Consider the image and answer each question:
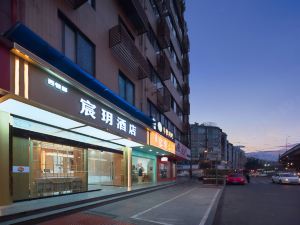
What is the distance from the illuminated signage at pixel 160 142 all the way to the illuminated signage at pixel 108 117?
461 centimetres

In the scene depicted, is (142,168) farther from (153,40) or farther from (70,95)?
(70,95)

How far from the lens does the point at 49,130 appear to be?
14.6m

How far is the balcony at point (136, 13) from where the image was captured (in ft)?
72.3

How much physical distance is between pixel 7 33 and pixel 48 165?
24.1ft

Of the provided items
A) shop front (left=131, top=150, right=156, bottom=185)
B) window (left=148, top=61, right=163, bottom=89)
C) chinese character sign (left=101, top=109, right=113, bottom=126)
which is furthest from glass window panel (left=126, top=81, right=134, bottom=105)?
chinese character sign (left=101, top=109, right=113, bottom=126)

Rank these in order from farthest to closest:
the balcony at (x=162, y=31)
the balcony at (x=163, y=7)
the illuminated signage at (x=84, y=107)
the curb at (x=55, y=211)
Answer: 1. the balcony at (x=163, y=7)
2. the balcony at (x=162, y=31)
3. the illuminated signage at (x=84, y=107)
4. the curb at (x=55, y=211)

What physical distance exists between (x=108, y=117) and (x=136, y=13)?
10158mm

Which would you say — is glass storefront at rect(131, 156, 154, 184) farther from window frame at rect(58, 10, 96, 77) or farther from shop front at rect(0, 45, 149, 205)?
window frame at rect(58, 10, 96, 77)

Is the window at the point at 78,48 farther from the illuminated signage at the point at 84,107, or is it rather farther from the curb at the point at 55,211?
the curb at the point at 55,211

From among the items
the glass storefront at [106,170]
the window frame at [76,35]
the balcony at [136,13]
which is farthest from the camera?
the glass storefront at [106,170]

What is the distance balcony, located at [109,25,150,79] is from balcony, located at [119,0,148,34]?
8.65ft

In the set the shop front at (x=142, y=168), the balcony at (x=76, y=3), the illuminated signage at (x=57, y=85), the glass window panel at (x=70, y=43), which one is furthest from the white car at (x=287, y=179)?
the illuminated signage at (x=57, y=85)

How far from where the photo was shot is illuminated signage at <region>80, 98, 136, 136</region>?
1330 cm

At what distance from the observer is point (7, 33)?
32.5 feet
